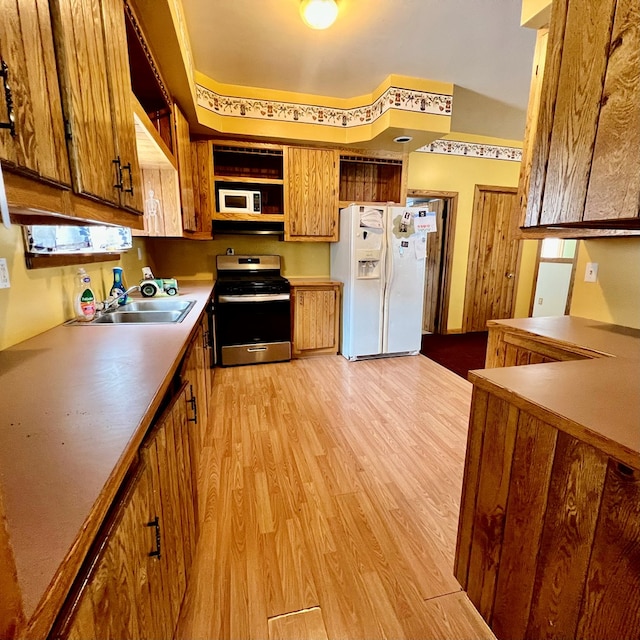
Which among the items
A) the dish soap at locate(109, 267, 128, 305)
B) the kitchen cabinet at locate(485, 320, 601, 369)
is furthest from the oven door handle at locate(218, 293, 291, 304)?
the kitchen cabinet at locate(485, 320, 601, 369)

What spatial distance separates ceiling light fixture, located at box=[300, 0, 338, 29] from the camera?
75.2 inches

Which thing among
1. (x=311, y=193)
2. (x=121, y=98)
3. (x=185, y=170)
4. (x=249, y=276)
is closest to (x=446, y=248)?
(x=311, y=193)

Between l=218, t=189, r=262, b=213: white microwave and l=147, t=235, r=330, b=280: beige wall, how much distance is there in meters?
0.49

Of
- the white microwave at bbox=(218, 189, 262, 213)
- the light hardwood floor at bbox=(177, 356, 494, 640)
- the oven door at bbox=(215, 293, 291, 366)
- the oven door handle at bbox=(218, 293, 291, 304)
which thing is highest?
the white microwave at bbox=(218, 189, 262, 213)

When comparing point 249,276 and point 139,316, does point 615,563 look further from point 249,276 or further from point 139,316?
point 249,276

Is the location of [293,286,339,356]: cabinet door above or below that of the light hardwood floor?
above

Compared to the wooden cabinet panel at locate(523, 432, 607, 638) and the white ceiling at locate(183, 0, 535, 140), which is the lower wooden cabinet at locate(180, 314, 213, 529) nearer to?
the wooden cabinet panel at locate(523, 432, 607, 638)

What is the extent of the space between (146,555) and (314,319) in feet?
10.0

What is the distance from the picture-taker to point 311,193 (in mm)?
3580

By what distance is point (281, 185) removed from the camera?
12.1 ft

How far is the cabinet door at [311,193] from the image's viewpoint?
3498 millimetres

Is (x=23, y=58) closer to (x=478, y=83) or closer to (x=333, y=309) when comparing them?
(x=333, y=309)

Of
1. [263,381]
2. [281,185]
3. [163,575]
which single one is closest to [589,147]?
[163,575]

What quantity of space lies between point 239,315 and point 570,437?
2975mm
